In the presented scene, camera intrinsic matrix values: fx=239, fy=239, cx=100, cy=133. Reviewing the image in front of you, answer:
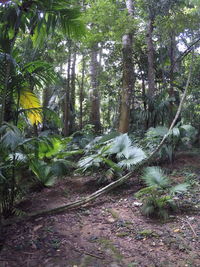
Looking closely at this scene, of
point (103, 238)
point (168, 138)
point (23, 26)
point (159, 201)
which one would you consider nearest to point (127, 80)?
point (168, 138)

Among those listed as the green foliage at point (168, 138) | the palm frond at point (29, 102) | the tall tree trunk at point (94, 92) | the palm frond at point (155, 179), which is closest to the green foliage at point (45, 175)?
the palm frond at point (29, 102)

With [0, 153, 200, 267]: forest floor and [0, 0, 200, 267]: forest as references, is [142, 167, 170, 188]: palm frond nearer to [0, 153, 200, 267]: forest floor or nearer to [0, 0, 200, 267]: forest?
[0, 0, 200, 267]: forest

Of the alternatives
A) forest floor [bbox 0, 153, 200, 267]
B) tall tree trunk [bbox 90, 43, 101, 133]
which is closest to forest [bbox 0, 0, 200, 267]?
forest floor [bbox 0, 153, 200, 267]

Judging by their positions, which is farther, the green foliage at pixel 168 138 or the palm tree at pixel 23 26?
the green foliage at pixel 168 138

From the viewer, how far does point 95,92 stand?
9.48 m

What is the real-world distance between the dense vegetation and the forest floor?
317 mm

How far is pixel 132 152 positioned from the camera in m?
4.99

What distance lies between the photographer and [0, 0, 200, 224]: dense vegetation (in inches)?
127

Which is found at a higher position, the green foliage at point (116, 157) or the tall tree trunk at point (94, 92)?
the tall tree trunk at point (94, 92)

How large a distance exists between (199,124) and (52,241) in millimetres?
7415

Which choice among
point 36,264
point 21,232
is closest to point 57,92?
point 21,232

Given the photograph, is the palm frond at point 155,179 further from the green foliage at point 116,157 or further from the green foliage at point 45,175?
the green foliage at point 45,175

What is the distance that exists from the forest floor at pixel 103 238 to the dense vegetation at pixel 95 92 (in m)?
0.32

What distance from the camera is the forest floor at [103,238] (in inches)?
105
